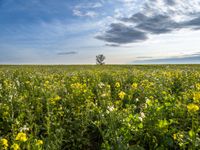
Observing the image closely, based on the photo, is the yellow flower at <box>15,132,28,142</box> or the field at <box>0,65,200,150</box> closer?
the yellow flower at <box>15,132,28,142</box>

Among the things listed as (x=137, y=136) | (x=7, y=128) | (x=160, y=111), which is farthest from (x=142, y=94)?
(x=7, y=128)

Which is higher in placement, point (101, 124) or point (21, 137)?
point (21, 137)

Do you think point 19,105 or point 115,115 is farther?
point 19,105

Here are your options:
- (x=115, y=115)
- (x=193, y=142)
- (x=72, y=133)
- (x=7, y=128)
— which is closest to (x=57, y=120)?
(x=72, y=133)

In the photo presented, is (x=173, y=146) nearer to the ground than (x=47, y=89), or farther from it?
nearer to the ground

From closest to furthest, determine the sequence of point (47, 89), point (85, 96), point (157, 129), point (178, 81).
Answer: point (157, 129), point (85, 96), point (47, 89), point (178, 81)

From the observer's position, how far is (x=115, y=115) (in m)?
4.66

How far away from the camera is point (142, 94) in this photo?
6953mm

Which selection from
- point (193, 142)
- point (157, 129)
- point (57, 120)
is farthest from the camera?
point (57, 120)

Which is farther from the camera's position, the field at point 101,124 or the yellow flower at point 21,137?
the field at point 101,124

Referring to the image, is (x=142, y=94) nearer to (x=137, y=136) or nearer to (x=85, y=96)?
(x=85, y=96)

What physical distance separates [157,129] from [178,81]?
551 centimetres

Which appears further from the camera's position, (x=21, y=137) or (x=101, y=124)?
(x=101, y=124)

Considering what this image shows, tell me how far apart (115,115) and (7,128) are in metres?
2.06
